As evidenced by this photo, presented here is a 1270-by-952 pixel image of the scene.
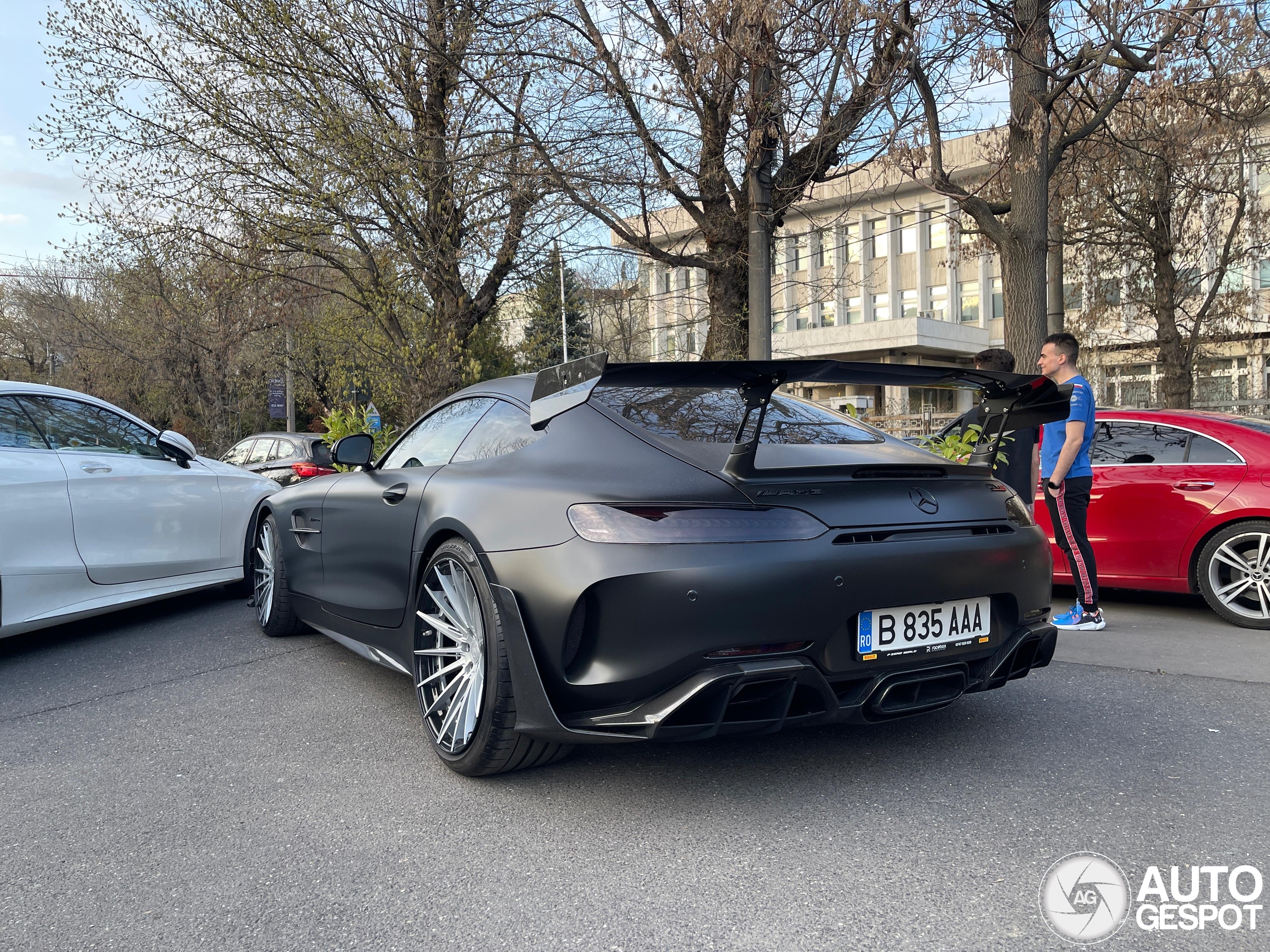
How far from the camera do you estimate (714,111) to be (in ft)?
33.4

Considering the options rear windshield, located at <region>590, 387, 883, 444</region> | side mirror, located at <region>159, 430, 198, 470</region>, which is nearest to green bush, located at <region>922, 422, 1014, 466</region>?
rear windshield, located at <region>590, 387, 883, 444</region>

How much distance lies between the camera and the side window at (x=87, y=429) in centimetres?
536

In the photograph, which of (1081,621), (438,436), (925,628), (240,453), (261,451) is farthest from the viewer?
(240,453)

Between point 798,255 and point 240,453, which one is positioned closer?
point 240,453

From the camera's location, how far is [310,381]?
117ft

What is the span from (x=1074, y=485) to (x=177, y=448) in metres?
5.74

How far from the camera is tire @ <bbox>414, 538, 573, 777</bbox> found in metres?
2.83

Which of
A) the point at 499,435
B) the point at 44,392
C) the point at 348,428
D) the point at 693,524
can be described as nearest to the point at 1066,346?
the point at 499,435

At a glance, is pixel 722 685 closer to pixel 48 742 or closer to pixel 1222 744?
pixel 1222 744

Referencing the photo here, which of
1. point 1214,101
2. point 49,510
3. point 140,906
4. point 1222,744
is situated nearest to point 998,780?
point 1222,744

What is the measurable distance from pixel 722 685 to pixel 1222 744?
207cm

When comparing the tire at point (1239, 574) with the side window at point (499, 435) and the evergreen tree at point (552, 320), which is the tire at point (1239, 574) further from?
the side window at point (499, 435)

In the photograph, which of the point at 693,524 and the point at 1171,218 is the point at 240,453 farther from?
the point at 1171,218

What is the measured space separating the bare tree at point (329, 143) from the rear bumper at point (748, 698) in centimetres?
929
